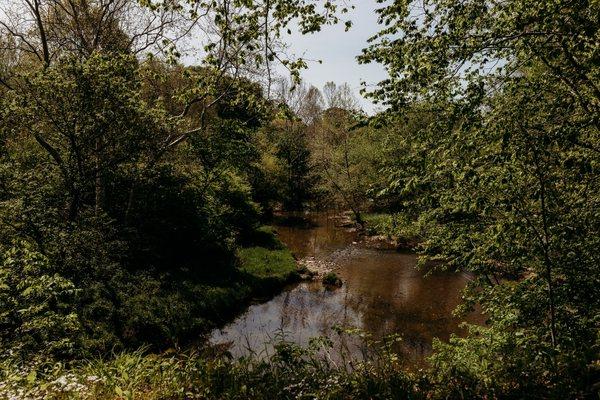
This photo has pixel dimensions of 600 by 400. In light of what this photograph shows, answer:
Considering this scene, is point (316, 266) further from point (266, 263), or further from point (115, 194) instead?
point (115, 194)

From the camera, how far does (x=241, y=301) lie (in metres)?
17.0

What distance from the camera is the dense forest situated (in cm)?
514

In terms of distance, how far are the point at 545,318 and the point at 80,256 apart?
10.6 metres

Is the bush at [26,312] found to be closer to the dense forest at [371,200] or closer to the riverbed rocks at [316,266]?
the dense forest at [371,200]

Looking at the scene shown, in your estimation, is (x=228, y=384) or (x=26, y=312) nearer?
(x=228, y=384)

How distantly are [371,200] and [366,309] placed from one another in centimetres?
817

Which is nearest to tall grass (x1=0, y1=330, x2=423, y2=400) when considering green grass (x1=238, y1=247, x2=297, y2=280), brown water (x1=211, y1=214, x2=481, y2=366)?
brown water (x1=211, y1=214, x2=481, y2=366)

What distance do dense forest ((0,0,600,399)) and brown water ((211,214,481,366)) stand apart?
6.01 feet

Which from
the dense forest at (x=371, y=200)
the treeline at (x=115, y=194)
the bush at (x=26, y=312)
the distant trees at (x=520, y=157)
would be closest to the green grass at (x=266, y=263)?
the treeline at (x=115, y=194)

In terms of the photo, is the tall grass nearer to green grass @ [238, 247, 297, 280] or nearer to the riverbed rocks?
green grass @ [238, 247, 297, 280]

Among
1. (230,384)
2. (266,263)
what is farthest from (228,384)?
(266,263)

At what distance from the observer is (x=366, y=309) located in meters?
16.9

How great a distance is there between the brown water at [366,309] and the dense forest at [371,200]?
6.01 feet

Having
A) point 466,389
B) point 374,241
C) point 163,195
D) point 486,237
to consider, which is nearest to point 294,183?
point 374,241
